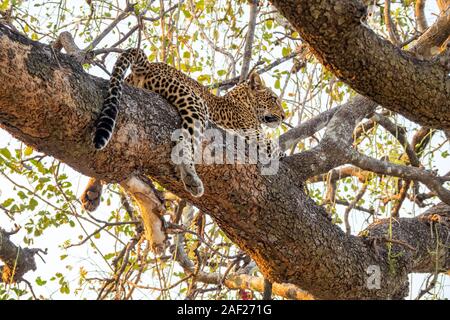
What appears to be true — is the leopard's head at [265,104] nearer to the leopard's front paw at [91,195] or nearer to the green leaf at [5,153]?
the leopard's front paw at [91,195]

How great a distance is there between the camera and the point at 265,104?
Result: 6.91 metres

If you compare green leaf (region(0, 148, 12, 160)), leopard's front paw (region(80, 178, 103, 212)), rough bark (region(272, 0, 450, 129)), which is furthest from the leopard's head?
rough bark (region(272, 0, 450, 129))

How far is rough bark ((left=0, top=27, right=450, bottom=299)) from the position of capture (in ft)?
10.7

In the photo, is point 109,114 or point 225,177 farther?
point 225,177

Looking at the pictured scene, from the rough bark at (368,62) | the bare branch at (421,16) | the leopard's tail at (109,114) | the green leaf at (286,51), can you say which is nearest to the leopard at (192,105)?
the leopard's tail at (109,114)

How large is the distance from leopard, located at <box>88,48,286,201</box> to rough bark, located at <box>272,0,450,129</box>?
97 centimetres

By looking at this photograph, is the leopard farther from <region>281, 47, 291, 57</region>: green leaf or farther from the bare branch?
the bare branch

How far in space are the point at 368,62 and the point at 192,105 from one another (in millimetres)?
1383

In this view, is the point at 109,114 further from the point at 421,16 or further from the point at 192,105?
the point at 421,16

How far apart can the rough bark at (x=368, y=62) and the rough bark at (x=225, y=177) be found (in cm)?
78

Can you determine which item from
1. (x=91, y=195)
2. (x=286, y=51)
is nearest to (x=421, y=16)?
(x=286, y=51)

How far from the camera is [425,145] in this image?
664cm

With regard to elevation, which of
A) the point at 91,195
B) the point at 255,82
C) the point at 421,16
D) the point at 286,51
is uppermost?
the point at 286,51

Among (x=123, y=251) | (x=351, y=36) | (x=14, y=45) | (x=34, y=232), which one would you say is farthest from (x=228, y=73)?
(x=14, y=45)
